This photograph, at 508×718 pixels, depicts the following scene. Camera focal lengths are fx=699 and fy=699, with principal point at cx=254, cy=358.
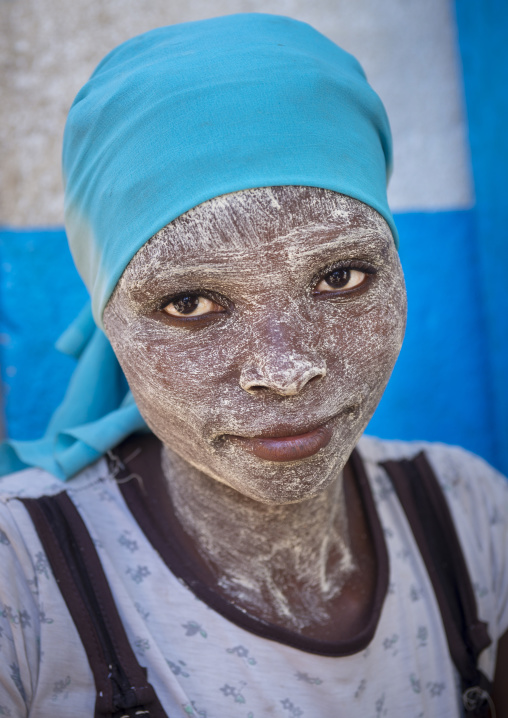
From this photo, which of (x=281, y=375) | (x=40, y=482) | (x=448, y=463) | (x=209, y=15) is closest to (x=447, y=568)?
(x=448, y=463)

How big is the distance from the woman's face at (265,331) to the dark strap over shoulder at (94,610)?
11.6 inches

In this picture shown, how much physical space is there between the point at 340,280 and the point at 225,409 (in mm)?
299

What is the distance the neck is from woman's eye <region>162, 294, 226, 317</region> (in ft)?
1.25

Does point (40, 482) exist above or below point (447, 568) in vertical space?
above

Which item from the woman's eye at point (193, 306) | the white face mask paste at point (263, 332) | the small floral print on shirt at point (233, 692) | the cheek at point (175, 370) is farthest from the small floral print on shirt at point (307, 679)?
the woman's eye at point (193, 306)

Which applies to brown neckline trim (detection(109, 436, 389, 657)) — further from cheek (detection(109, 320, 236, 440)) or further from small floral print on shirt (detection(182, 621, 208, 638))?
cheek (detection(109, 320, 236, 440))

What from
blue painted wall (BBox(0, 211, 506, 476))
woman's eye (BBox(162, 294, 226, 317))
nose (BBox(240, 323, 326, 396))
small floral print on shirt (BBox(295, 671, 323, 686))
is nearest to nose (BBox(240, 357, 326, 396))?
nose (BBox(240, 323, 326, 396))

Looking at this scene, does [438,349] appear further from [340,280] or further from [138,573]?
[138,573]

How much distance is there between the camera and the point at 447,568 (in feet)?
5.21

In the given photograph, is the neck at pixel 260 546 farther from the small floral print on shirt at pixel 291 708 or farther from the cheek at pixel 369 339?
the cheek at pixel 369 339

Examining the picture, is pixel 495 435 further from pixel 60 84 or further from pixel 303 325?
pixel 60 84

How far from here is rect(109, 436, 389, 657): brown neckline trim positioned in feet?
4.33

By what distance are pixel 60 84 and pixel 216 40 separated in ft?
3.84

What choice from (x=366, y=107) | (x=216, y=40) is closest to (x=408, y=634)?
(x=366, y=107)
